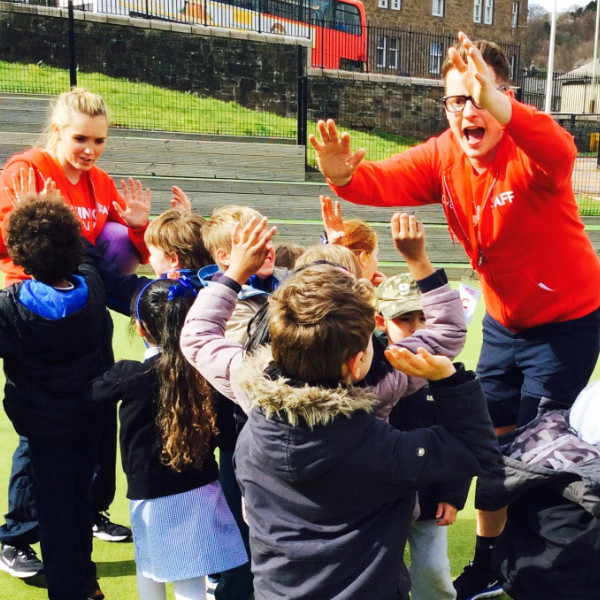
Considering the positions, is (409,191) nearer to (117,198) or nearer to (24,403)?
(117,198)

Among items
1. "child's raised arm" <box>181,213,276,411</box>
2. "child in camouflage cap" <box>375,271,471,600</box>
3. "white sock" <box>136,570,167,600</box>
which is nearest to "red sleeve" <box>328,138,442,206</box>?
"child in camouflage cap" <box>375,271,471,600</box>

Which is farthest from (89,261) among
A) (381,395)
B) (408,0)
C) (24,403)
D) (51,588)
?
(408,0)

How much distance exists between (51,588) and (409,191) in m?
1.91

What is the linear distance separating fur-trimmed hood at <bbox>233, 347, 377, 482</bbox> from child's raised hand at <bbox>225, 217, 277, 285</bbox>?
50 centimetres

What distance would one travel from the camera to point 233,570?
2.66 m

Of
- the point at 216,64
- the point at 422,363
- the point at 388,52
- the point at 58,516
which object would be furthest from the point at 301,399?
the point at 388,52

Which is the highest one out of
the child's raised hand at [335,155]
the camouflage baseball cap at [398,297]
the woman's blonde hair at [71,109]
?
the woman's blonde hair at [71,109]

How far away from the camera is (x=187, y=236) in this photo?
276 centimetres

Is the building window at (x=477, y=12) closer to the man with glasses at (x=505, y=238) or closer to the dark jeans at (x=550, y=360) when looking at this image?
the man with glasses at (x=505, y=238)

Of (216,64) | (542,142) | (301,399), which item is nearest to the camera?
(301,399)

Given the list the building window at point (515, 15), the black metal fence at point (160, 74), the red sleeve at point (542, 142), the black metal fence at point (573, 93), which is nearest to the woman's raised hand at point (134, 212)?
the red sleeve at point (542, 142)

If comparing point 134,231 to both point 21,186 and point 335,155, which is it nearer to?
point 21,186

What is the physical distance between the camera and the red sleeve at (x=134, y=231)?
3297 millimetres

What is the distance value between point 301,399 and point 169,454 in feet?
2.79
